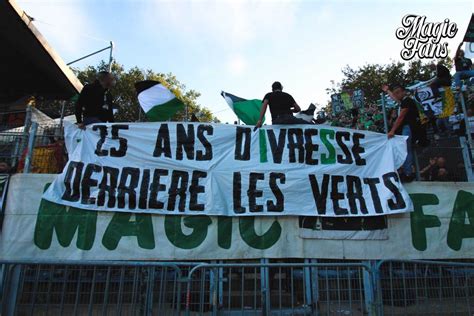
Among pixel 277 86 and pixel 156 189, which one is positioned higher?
pixel 277 86

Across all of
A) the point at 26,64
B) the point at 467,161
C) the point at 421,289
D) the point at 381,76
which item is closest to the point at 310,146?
the point at 421,289

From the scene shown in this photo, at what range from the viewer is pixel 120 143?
19.7 ft

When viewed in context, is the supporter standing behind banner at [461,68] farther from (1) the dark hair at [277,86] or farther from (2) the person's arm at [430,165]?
(1) the dark hair at [277,86]

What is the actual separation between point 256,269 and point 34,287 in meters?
2.79

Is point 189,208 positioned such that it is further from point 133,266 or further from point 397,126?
point 397,126

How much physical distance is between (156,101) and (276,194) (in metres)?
3.19

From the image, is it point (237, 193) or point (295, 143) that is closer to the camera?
point (237, 193)

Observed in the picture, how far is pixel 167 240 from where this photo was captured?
5480 mm

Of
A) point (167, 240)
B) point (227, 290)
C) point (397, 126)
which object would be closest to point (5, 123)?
point (167, 240)

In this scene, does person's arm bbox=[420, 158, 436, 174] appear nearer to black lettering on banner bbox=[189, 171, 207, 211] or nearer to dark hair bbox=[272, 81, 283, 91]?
dark hair bbox=[272, 81, 283, 91]

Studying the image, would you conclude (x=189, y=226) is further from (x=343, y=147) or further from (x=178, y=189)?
(x=343, y=147)

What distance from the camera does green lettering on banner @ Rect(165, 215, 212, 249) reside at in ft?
18.0

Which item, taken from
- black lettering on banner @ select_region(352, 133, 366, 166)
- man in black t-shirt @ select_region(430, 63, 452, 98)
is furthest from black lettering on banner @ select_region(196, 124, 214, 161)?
man in black t-shirt @ select_region(430, 63, 452, 98)

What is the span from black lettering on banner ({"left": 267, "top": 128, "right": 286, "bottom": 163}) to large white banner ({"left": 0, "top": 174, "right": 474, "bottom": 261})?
1.07 meters
